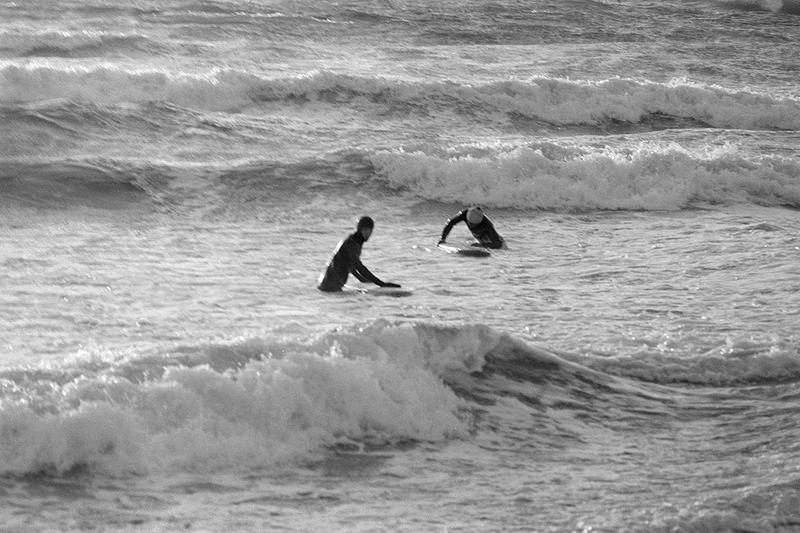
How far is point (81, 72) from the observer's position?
2116 cm

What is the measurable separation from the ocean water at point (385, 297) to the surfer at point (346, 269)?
213mm

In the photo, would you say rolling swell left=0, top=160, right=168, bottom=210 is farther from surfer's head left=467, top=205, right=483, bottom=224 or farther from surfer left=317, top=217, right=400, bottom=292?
surfer left=317, top=217, right=400, bottom=292

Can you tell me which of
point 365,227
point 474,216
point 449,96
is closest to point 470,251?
point 474,216

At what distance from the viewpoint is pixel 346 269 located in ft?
36.4

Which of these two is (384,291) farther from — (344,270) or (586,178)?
(586,178)

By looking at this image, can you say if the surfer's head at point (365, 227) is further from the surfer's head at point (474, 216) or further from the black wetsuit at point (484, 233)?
the surfer's head at point (474, 216)

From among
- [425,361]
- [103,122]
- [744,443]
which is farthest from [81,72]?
[744,443]

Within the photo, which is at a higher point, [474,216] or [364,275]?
[474,216]

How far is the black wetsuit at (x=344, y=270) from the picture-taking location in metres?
11.0

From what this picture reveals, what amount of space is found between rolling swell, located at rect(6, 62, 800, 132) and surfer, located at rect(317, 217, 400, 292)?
34.2 ft

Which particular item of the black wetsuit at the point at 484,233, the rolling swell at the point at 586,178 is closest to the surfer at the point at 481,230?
the black wetsuit at the point at 484,233

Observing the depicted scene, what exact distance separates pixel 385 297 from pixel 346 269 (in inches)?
20.7

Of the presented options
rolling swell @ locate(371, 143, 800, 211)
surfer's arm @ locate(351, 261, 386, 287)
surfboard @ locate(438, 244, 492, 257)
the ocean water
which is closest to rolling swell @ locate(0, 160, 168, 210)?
the ocean water

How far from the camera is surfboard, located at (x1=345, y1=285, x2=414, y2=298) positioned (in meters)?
11.0
